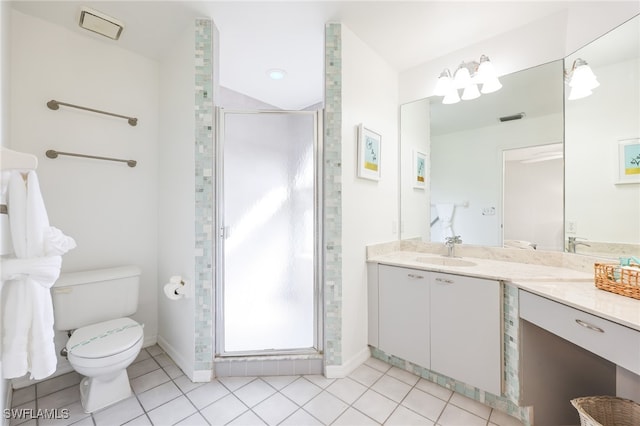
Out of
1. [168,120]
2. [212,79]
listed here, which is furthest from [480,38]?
[168,120]

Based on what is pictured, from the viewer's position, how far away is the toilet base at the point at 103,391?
145cm

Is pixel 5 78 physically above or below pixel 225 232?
above

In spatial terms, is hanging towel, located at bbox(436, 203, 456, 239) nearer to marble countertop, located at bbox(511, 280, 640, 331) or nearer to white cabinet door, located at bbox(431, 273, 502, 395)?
white cabinet door, located at bbox(431, 273, 502, 395)

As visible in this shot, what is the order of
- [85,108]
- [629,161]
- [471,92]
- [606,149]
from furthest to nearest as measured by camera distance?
[471,92] < [85,108] < [606,149] < [629,161]

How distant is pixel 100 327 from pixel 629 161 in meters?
3.34

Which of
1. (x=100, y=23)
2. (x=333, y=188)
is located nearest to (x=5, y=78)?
(x=100, y=23)

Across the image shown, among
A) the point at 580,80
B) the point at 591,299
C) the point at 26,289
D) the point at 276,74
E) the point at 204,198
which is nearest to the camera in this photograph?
the point at 26,289

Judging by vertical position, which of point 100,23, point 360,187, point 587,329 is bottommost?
point 587,329

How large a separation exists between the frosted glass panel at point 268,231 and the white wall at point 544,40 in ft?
4.48

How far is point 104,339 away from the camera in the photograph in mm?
1511

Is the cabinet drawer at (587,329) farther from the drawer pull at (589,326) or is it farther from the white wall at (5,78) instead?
the white wall at (5,78)

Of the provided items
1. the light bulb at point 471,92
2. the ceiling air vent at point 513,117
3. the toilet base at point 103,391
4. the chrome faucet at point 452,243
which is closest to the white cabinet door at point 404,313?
the chrome faucet at point 452,243

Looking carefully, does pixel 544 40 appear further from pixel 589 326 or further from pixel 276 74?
pixel 276 74

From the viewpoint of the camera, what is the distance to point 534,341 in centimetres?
136
